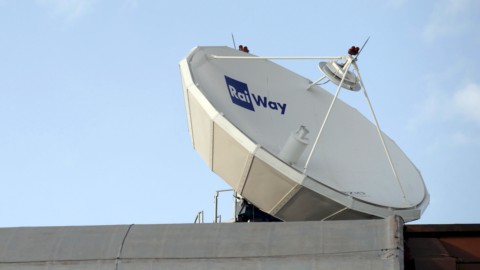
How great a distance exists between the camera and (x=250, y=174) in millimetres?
26750

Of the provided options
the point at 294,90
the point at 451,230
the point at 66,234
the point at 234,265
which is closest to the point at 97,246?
the point at 66,234

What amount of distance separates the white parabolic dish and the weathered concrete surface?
3.48 metres

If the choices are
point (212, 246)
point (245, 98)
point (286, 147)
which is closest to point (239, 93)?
point (245, 98)

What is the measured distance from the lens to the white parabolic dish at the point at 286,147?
26656mm

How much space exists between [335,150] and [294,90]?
295cm

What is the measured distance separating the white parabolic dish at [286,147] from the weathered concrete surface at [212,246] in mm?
3484

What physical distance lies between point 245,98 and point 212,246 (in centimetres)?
869

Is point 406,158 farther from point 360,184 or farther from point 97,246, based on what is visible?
point 97,246

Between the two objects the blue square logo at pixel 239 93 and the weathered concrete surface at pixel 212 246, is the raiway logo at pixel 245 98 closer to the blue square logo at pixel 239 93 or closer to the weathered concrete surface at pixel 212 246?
the blue square logo at pixel 239 93

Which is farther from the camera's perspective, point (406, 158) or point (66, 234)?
point (406, 158)

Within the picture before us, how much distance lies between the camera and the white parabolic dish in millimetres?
26656

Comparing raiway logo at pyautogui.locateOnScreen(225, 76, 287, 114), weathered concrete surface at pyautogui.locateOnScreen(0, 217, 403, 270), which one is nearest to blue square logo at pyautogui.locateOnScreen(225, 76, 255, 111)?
raiway logo at pyautogui.locateOnScreen(225, 76, 287, 114)

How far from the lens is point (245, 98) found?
101 feet

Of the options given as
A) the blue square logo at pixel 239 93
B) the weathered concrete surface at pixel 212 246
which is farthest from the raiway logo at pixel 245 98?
the weathered concrete surface at pixel 212 246
